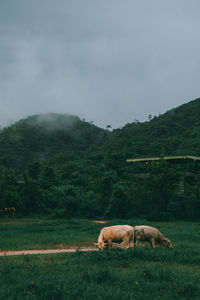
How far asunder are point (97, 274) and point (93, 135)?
264 ft

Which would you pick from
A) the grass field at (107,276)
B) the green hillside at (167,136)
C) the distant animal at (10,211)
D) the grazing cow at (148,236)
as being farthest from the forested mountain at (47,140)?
the grass field at (107,276)

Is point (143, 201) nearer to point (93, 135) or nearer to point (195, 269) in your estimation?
point (195, 269)

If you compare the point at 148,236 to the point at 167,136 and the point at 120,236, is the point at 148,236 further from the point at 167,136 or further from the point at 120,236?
the point at 167,136

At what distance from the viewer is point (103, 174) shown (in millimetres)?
40188

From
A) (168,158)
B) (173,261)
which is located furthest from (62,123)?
(173,261)

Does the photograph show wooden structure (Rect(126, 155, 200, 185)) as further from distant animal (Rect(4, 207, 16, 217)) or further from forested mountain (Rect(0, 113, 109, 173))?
forested mountain (Rect(0, 113, 109, 173))

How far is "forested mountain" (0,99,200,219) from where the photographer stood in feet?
109

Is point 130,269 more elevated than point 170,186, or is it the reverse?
point 170,186

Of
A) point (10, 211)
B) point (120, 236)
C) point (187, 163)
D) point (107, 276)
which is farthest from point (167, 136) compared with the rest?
point (107, 276)

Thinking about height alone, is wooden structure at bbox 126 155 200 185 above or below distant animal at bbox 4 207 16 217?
above

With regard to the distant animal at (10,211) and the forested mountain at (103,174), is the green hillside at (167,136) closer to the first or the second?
the forested mountain at (103,174)

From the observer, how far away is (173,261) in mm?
11109

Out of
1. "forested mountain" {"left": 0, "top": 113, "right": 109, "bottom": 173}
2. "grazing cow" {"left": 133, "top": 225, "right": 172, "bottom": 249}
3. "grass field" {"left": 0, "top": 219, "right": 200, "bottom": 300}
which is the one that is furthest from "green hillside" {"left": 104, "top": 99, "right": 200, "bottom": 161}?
"grass field" {"left": 0, "top": 219, "right": 200, "bottom": 300}

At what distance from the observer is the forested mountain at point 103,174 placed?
33.4m
